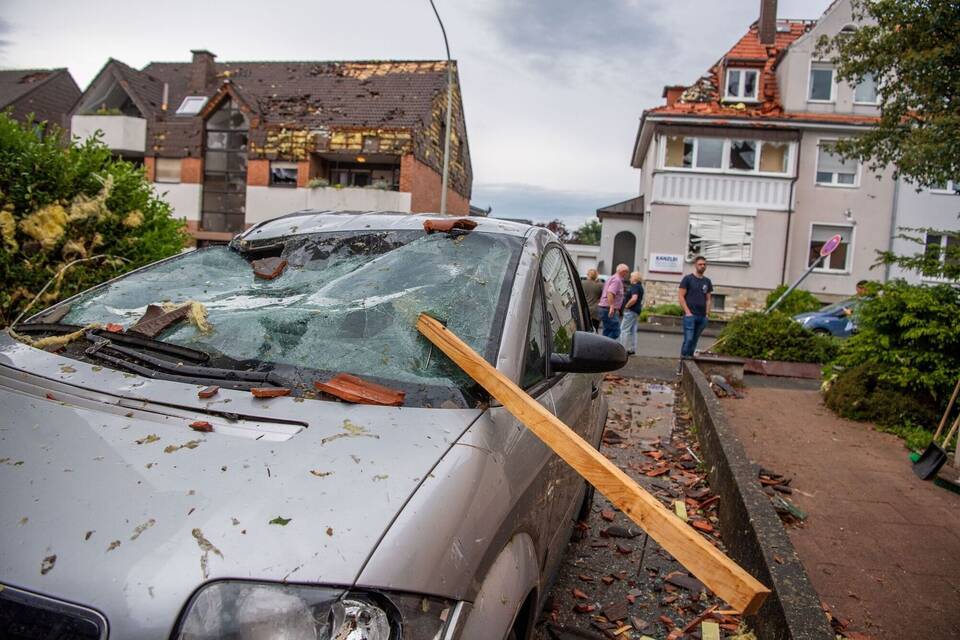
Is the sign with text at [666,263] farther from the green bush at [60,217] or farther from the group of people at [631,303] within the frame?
the green bush at [60,217]

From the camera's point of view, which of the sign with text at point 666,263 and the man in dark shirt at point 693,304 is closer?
the man in dark shirt at point 693,304

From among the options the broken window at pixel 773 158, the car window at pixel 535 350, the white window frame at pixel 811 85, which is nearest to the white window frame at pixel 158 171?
the broken window at pixel 773 158

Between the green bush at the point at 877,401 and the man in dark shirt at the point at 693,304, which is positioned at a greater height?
the man in dark shirt at the point at 693,304

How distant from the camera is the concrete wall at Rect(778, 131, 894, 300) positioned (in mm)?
24281

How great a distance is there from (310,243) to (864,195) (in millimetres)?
26937

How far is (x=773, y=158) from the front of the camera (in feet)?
78.7

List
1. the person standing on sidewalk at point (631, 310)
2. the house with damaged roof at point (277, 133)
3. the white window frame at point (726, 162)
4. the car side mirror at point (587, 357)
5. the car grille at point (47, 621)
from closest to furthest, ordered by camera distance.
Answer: the car grille at point (47, 621)
the car side mirror at point (587, 357)
the person standing on sidewalk at point (631, 310)
the white window frame at point (726, 162)
the house with damaged roof at point (277, 133)

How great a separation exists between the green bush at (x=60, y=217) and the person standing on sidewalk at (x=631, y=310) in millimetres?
8448

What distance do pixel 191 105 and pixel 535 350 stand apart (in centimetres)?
3607

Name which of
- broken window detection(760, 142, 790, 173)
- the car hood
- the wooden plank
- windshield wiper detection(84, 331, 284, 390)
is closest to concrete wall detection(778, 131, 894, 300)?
broken window detection(760, 142, 790, 173)

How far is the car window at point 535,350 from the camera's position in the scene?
2293 mm

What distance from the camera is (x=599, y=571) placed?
357 cm

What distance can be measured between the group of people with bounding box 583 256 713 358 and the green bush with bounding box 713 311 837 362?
36.9 inches

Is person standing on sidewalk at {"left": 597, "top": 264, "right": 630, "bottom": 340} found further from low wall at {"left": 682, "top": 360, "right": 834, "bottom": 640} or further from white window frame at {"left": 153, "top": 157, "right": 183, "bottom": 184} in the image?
white window frame at {"left": 153, "top": 157, "right": 183, "bottom": 184}
